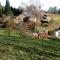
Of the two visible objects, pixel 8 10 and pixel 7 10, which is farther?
pixel 7 10

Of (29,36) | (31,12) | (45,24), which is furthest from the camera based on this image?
(31,12)

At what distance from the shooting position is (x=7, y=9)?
51.7 feet

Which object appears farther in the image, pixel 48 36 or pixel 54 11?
pixel 54 11

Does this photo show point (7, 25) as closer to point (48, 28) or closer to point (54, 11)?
point (48, 28)

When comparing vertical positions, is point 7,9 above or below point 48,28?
above

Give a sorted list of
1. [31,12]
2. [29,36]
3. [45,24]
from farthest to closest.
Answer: [31,12] → [45,24] → [29,36]

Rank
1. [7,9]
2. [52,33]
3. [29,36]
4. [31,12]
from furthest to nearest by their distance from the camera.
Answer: [7,9], [31,12], [52,33], [29,36]

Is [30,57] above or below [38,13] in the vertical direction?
below

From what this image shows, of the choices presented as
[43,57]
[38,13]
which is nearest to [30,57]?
[43,57]

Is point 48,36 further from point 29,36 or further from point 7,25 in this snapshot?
point 7,25

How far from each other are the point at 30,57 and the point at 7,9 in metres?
10.3

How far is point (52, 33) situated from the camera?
11.4 meters

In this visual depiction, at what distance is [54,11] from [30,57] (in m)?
10.9

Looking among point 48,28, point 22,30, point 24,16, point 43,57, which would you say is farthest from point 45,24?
point 43,57
